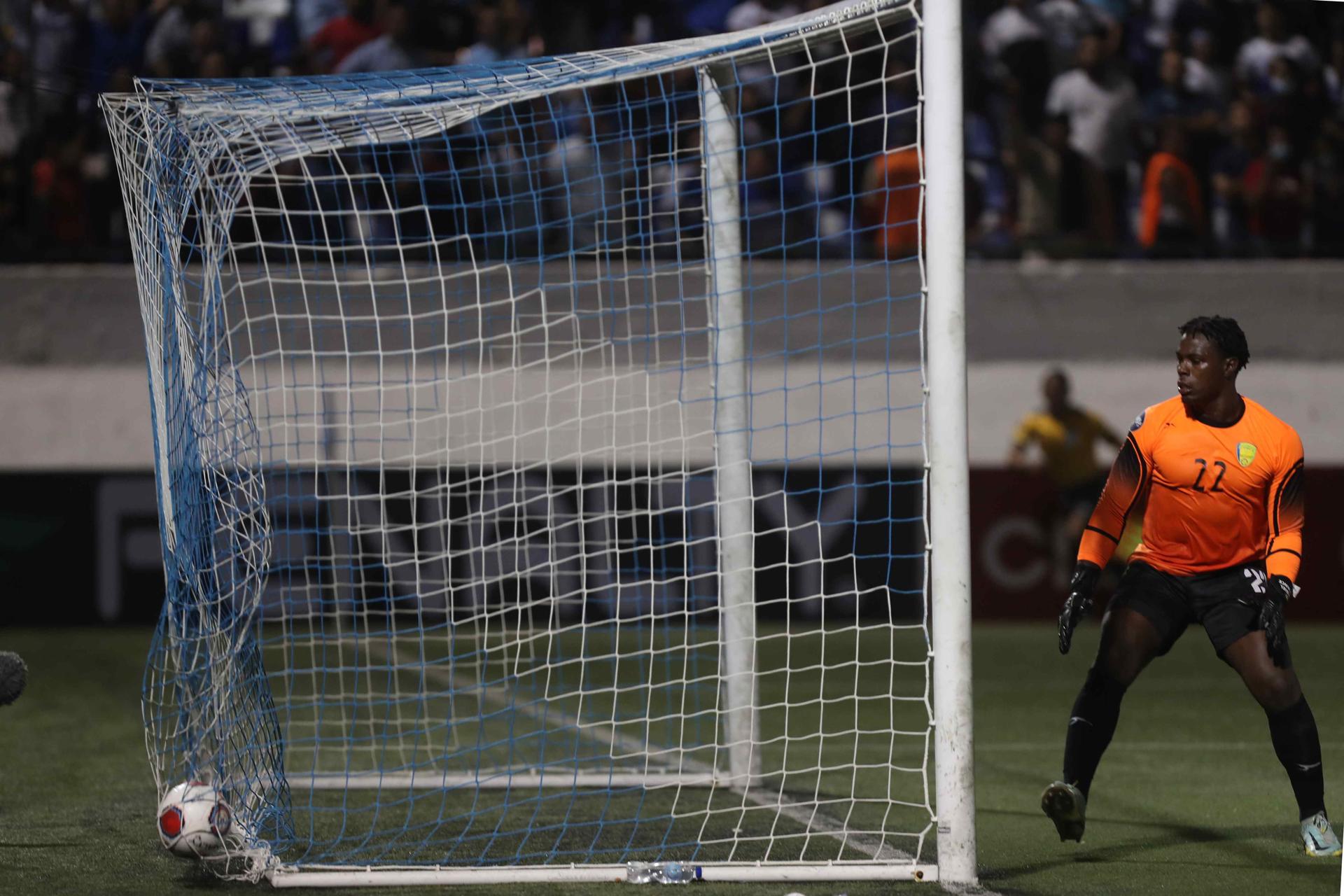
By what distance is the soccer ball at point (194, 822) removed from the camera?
4.46 meters

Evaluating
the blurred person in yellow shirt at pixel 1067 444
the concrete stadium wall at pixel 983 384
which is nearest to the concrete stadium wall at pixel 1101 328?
the concrete stadium wall at pixel 983 384

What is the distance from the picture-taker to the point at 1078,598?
180 inches

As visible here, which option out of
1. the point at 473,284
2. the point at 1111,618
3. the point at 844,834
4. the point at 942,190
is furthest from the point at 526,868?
the point at 473,284

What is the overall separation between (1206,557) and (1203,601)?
0.13 meters

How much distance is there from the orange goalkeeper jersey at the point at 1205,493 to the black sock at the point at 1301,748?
44cm

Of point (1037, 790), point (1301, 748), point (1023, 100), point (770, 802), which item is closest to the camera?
point (1301, 748)

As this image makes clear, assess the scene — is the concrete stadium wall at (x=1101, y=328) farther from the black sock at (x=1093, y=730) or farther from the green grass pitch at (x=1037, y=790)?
the black sock at (x=1093, y=730)

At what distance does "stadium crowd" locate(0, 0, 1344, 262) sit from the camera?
1220cm

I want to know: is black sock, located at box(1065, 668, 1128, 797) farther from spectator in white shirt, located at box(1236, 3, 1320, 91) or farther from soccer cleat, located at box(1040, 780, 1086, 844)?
spectator in white shirt, located at box(1236, 3, 1320, 91)

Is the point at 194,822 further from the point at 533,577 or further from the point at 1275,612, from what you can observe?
the point at 533,577

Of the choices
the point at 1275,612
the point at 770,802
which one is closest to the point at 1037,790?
the point at 770,802

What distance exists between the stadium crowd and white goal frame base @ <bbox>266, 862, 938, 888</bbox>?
8.27 meters

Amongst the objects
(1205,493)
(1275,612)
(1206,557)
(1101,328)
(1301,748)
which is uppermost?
(1101,328)

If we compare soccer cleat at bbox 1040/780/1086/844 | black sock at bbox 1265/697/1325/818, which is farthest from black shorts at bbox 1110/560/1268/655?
soccer cleat at bbox 1040/780/1086/844
